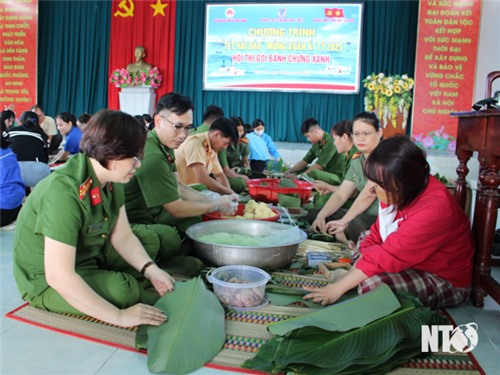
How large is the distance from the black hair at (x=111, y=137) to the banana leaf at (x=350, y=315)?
28.6 inches

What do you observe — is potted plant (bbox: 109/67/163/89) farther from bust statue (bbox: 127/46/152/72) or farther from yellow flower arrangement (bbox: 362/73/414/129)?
yellow flower arrangement (bbox: 362/73/414/129)

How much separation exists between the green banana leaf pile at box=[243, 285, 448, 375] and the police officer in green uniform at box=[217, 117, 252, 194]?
277 centimetres

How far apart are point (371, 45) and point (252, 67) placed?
219cm

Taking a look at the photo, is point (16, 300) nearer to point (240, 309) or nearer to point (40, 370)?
point (40, 370)

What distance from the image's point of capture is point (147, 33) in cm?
951

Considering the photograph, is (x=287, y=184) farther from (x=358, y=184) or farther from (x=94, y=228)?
(x=94, y=228)

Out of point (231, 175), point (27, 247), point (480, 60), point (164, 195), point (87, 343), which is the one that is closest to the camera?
point (87, 343)

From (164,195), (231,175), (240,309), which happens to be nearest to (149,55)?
(231,175)

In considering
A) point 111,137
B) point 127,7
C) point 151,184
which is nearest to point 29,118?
point 151,184

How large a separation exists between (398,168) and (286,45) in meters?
7.37

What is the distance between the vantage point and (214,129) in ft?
11.7

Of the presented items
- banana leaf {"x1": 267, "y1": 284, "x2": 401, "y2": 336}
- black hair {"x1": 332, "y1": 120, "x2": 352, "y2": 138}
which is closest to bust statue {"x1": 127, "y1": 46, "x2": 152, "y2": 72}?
black hair {"x1": 332, "y1": 120, "x2": 352, "y2": 138}

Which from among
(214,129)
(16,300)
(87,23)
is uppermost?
(87,23)

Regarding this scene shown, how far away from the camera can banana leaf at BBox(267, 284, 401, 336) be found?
143 cm
